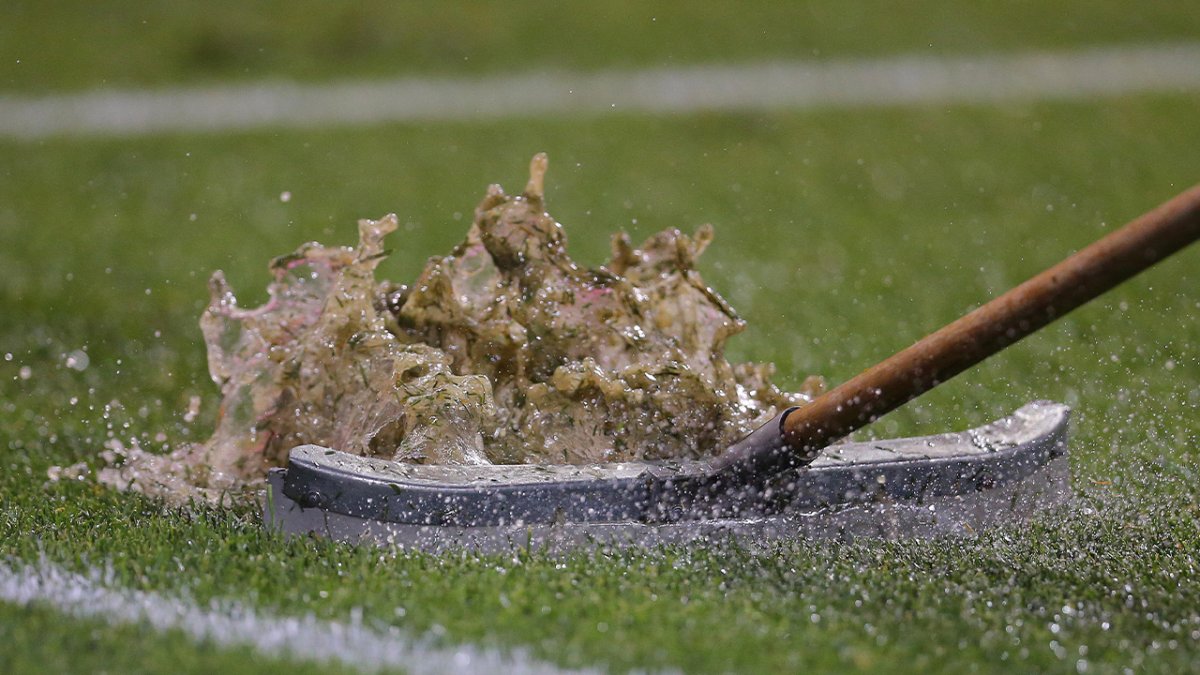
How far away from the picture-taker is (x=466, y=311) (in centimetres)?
297

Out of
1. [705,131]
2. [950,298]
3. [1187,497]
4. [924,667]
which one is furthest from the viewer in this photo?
[705,131]

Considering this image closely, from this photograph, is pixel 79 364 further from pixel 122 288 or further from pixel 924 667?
pixel 924 667

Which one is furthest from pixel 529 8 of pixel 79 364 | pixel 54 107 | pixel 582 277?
pixel 582 277

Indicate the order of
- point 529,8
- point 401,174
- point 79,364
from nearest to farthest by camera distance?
point 79,364 < point 401,174 < point 529,8

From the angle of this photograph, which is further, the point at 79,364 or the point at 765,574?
the point at 79,364

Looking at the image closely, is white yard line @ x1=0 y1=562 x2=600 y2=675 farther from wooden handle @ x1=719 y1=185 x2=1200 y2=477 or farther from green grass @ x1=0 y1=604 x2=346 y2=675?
wooden handle @ x1=719 y1=185 x2=1200 y2=477

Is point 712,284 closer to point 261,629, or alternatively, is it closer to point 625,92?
point 261,629

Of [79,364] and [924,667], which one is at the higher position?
[79,364]

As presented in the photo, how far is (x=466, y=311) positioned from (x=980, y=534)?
3.49 ft

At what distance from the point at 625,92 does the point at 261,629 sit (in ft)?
26.8

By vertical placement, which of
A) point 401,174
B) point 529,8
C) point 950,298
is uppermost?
point 529,8

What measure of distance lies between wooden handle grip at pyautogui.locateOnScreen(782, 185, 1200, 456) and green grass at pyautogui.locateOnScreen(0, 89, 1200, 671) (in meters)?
0.24

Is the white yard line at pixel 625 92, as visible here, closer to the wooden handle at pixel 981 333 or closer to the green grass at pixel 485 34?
the green grass at pixel 485 34

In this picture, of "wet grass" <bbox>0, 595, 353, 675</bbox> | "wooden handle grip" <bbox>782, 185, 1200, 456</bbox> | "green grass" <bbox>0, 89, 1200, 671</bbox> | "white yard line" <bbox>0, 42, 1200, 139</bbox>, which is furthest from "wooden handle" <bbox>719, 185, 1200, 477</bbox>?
"white yard line" <bbox>0, 42, 1200, 139</bbox>
